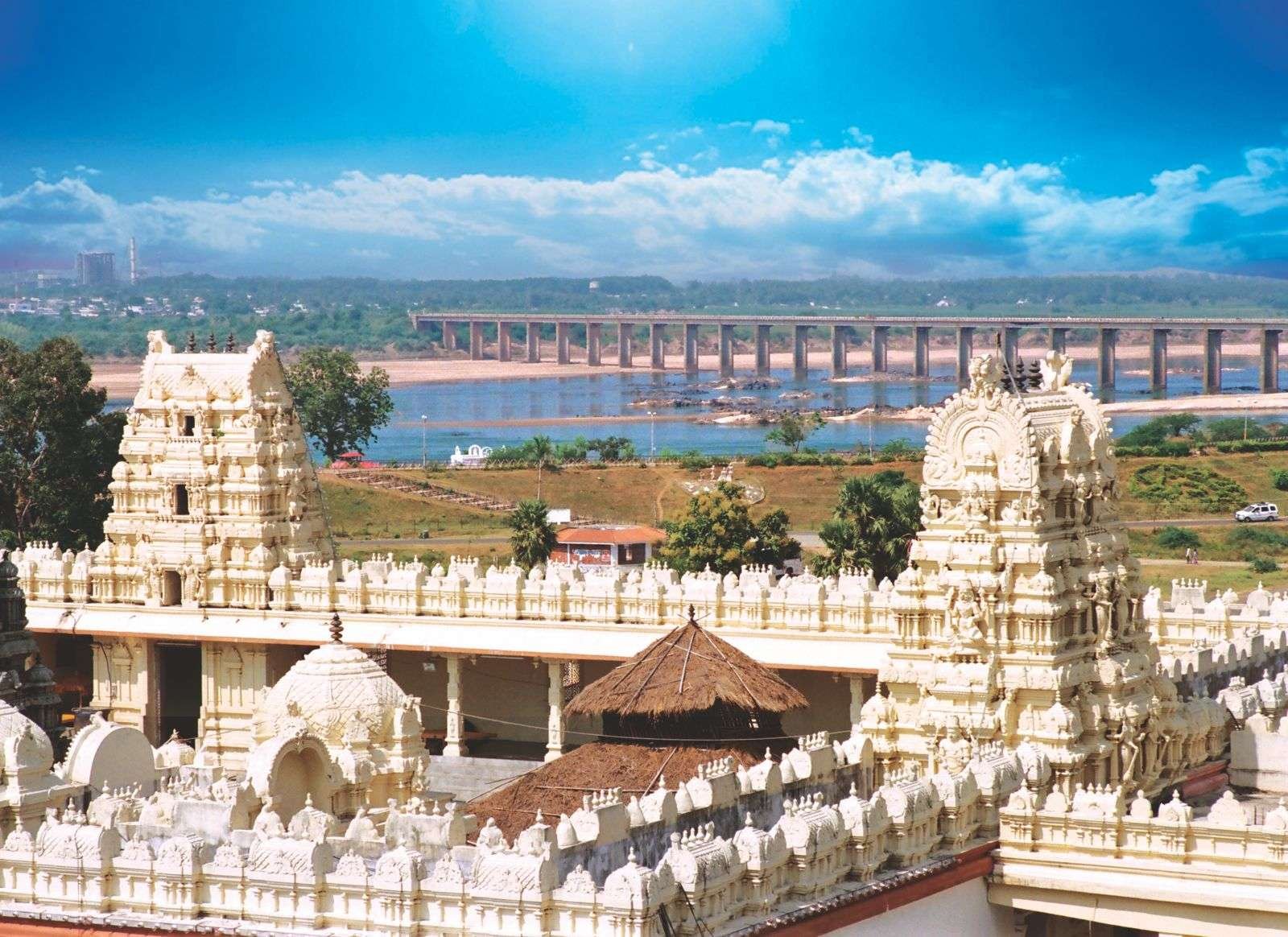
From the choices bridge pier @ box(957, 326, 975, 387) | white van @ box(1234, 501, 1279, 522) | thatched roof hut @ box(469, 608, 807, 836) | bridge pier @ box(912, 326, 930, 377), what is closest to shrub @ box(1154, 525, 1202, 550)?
white van @ box(1234, 501, 1279, 522)

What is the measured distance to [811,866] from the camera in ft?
90.2

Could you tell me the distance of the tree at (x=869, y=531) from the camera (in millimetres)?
59500

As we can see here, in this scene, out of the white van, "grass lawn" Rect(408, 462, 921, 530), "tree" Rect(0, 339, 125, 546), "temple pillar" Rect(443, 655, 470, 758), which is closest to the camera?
"temple pillar" Rect(443, 655, 470, 758)

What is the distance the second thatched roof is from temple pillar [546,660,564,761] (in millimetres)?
12609

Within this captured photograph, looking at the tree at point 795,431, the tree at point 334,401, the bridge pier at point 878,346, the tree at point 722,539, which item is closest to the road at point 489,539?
the tree at point 722,539

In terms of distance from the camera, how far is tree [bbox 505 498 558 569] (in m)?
65.6

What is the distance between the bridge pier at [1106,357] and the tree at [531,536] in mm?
105174

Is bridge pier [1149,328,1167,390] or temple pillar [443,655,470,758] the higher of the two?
bridge pier [1149,328,1167,390]

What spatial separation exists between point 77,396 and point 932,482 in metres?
40.1

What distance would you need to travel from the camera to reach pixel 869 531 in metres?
59.8

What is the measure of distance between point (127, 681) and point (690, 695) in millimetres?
22313

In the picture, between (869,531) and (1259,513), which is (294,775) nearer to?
(869,531)

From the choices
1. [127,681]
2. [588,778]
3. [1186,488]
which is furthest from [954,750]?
[1186,488]

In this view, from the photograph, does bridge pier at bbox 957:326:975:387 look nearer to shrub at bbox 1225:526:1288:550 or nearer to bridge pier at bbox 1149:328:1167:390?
bridge pier at bbox 1149:328:1167:390
